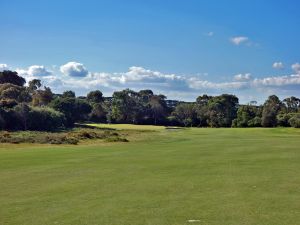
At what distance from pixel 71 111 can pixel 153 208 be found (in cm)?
13513

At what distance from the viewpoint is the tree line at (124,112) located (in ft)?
375

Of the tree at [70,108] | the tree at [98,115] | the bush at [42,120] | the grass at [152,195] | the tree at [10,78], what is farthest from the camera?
the tree at [10,78]

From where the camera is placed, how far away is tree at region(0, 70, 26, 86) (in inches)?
7234


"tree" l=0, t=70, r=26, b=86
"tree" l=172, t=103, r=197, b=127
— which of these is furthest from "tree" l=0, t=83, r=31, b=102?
"tree" l=172, t=103, r=197, b=127

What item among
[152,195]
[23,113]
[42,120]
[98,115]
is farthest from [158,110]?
[152,195]

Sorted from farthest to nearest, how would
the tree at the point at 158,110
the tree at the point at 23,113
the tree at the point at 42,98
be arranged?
the tree at the point at 158,110 → the tree at the point at 42,98 → the tree at the point at 23,113

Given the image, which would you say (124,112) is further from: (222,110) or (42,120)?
(42,120)

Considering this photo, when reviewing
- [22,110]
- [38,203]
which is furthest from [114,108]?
[38,203]

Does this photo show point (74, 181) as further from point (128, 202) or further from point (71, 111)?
point (71, 111)

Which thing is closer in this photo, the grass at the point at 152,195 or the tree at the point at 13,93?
the grass at the point at 152,195

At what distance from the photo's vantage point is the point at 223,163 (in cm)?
2836

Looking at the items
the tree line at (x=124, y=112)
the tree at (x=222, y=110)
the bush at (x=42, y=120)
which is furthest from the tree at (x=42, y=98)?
the tree at (x=222, y=110)

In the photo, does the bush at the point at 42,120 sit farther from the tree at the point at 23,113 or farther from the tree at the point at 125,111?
the tree at the point at 125,111

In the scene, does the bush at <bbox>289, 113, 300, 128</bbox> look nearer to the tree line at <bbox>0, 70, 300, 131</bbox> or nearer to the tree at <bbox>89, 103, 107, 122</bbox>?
the tree line at <bbox>0, 70, 300, 131</bbox>
